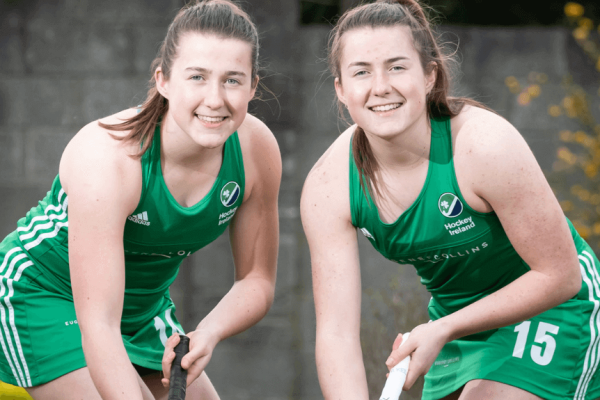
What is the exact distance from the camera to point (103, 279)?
1.89m

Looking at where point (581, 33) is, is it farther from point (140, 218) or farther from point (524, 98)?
point (140, 218)

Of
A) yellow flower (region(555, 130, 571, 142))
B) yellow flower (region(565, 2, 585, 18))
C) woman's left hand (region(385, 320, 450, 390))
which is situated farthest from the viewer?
yellow flower (region(555, 130, 571, 142))

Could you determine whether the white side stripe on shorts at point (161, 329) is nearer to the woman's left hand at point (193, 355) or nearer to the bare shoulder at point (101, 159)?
the woman's left hand at point (193, 355)

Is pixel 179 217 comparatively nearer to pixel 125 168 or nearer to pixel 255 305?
pixel 125 168

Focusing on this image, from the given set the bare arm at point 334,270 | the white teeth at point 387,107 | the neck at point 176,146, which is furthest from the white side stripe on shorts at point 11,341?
the white teeth at point 387,107

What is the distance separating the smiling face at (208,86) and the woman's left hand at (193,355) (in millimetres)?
569

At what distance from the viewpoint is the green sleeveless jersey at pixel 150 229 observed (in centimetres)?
203

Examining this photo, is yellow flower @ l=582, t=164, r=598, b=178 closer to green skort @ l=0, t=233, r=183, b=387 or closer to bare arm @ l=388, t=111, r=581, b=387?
bare arm @ l=388, t=111, r=581, b=387

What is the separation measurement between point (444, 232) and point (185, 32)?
35.7 inches

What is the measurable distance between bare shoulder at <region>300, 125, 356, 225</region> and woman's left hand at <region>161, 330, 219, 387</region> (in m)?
0.45

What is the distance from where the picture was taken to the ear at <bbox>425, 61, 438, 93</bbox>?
201 cm

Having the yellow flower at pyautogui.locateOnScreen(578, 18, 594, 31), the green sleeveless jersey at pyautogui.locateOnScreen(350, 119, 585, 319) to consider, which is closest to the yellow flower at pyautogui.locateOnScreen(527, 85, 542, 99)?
the yellow flower at pyautogui.locateOnScreen(578, 18, 594, 31)

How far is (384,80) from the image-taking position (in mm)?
1897

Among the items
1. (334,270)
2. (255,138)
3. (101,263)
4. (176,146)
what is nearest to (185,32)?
(176,146)
